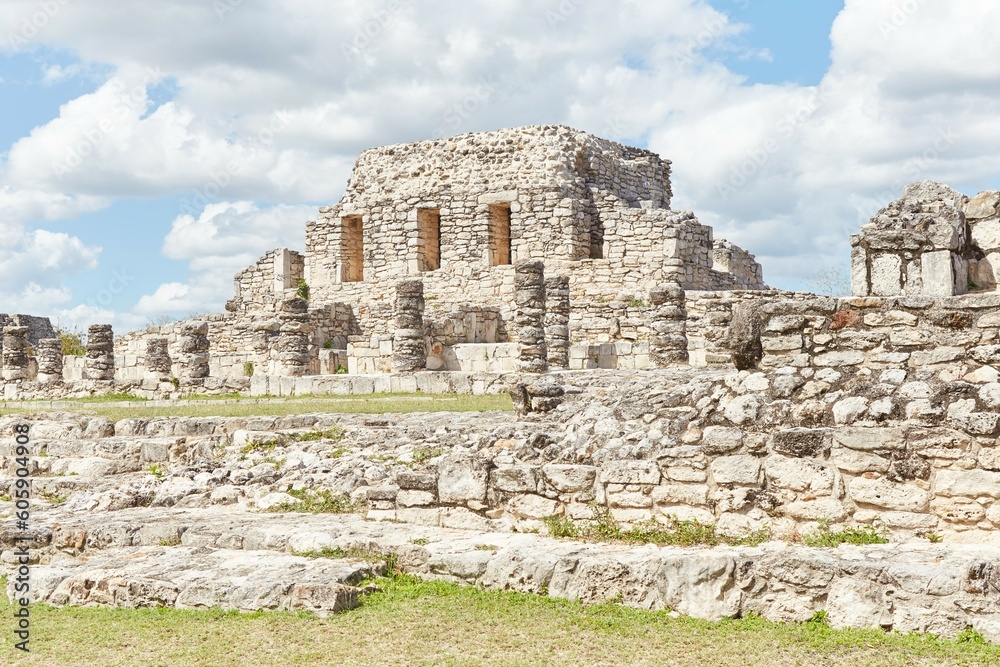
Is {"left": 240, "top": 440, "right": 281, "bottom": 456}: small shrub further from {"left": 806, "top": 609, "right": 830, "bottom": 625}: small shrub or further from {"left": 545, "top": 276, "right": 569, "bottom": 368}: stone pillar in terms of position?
{"left": 545, "top": 276, "right": 569, "bottom": 368}: stone pillar

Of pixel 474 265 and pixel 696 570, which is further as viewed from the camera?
pixel 474 265

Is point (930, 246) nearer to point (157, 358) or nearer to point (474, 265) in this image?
point (474, 265)

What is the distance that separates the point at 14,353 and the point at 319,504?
21454mm

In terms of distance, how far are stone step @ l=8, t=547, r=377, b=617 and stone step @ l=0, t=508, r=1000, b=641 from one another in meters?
0.34

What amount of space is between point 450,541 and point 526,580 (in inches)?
33.5

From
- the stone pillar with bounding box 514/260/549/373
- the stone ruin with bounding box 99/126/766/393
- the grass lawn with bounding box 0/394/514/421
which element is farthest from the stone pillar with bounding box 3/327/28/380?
the stone pillar with bounding box 514/260/549/373

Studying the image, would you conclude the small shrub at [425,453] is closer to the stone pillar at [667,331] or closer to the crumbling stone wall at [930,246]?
the crumbling stone wall at [930,246]

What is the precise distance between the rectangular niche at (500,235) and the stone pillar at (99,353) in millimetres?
9825

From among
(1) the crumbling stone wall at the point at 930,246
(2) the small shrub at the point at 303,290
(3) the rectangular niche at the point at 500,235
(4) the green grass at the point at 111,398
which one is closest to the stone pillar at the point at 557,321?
(3) the rectangular niche at the point at 500,235

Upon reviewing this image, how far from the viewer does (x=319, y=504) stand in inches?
322

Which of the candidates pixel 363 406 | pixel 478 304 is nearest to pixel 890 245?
pixel 363 406

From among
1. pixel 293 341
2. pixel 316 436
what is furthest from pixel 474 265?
pixel 316 436

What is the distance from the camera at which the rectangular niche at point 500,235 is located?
26547mm

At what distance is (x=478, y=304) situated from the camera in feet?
81.5
